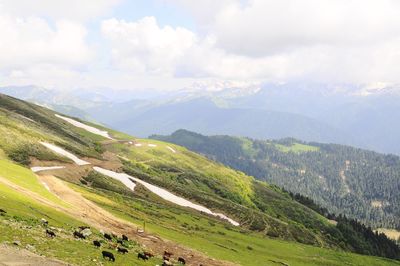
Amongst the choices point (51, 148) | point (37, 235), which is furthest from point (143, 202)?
point (37, 235)

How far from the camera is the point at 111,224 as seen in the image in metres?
64.1

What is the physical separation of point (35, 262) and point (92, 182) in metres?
75.7

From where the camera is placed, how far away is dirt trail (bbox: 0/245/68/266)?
3047 cm

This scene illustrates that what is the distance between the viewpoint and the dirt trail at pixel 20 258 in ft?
100.0

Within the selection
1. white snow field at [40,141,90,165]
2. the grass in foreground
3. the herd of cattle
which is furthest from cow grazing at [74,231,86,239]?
white snow field at [40,141,90,165]

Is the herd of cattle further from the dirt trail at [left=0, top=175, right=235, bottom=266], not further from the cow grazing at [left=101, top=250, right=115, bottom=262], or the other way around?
the dirt trail at [left=0, top=175, right=235, bottom=266]

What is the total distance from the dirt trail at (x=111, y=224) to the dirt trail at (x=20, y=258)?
22.5 meters

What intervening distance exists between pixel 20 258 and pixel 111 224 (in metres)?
32.6

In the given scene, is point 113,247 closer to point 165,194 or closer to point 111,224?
point 111,224

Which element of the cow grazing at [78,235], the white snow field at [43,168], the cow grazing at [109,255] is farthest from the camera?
the white snow field at [43,168]

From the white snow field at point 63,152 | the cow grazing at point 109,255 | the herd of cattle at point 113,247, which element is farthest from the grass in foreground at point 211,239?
the white snow field at point 63,152

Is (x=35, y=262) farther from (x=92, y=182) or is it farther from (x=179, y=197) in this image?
(x=179, y=197)

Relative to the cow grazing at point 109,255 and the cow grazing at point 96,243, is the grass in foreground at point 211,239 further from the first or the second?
the cow grazing at point 109,255

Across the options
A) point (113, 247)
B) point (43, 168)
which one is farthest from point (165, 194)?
point (113, 247)
